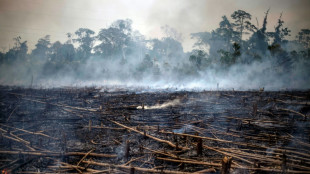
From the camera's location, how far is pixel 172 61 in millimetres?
43750

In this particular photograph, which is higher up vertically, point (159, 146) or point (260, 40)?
point (260, 40)

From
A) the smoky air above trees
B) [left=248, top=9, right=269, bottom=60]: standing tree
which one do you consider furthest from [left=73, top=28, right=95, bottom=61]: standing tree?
[left=248, top=9, right=269, bottom=60]: standing tree

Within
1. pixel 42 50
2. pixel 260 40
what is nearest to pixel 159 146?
pixel 260 40

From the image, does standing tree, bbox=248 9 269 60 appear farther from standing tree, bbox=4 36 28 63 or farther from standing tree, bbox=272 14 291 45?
standing tree, bbox=4 36 28 63

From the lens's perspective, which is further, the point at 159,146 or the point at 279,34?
the point at 279,34

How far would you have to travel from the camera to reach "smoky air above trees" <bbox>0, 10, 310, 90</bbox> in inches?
866

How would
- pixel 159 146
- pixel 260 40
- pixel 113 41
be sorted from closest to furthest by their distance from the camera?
pixel 159 146 < pixel 260 40 < pixel 113 41

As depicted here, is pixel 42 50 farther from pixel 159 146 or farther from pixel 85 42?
pixel 159 146

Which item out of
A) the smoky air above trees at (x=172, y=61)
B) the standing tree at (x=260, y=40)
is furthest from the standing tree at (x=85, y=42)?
the standing tree at (x=260, y=40)

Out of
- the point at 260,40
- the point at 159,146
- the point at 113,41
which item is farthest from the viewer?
the point at 113,41

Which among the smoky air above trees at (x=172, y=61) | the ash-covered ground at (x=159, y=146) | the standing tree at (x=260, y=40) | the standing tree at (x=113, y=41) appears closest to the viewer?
the ash-covered ground at (x=159, y=146)

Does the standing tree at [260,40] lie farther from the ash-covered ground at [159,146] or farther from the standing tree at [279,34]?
the ash-covered ground at [159,146]

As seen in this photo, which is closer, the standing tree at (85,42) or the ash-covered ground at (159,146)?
the ash-covered ground at (159,146)

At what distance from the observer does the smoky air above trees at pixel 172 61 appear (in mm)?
22002
